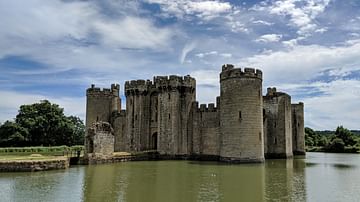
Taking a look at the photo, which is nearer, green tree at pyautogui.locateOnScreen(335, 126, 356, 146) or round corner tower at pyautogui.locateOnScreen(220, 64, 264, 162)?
round corner tower at pyautogui.locateOnScreen(220, 64, 264, 162)

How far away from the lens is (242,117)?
2944cm

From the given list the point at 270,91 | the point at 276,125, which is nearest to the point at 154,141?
the point at 276,125

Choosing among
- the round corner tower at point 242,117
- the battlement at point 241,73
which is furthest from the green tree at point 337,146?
the battlement at point 241,73

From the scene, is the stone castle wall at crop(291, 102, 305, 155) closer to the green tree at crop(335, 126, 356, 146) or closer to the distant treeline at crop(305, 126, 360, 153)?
the distant treeline at crop(305, 126, 360, 153)

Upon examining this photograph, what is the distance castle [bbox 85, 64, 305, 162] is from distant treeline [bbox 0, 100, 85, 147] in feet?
40.4

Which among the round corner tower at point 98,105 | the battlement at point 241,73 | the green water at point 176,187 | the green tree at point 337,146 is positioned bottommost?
the green water at point 176,187

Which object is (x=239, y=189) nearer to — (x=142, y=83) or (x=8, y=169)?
(x=8, y=169)

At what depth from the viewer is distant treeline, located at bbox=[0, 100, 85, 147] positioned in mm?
48844

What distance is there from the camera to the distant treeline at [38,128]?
48.8m

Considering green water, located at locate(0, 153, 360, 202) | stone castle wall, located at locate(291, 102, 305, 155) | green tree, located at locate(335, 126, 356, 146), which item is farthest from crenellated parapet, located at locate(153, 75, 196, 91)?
green tree, located at locate(335, 126, 356, 146)

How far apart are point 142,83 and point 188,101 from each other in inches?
235

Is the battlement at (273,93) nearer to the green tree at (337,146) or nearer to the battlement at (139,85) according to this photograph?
the battlement at (139,85)

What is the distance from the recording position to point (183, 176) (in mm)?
20734

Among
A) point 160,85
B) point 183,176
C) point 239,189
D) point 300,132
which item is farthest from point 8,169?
point 300,132
